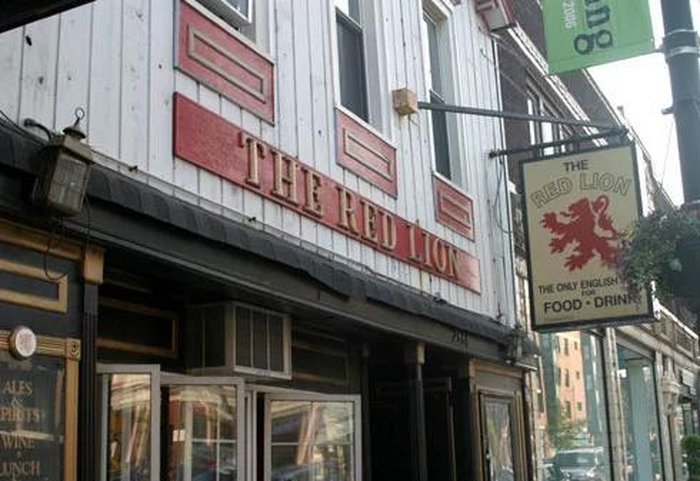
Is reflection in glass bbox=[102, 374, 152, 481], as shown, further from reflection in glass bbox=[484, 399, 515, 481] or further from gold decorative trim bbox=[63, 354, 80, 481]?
reflection in glass bbox=[484, 399, 515, 481]

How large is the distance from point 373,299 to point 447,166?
347 cm

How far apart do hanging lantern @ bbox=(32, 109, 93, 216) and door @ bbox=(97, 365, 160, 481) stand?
1143 millimetres

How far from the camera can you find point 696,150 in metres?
5.65

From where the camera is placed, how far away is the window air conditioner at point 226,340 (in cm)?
632

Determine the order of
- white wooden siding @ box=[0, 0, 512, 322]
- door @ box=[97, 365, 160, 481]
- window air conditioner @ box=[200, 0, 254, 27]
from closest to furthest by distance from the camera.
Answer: white wooden siding @ box=[0, 0, 512, 322], door @ box=[97, 365, 160, 481], window air conditioner @ box=[200, 0, 254, 27]

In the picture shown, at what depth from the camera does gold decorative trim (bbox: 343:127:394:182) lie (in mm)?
7920

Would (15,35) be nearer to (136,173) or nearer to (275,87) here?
(136,173)

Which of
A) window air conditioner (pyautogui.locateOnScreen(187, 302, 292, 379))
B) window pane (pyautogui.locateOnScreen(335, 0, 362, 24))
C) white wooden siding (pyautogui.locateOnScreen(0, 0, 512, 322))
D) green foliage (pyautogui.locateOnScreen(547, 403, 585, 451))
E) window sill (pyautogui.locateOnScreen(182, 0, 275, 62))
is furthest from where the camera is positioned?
green foliage (pyautogui.locateOnScreen(547, 403, 585, 451))

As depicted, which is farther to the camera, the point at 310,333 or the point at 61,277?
the point at 310,333

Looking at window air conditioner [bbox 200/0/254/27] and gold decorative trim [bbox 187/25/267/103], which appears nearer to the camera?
gold decorative trim [bbox 187/25/267/103]

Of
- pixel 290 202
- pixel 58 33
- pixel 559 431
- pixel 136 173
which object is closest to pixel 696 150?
pixel 290 202

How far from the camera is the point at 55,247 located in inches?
182

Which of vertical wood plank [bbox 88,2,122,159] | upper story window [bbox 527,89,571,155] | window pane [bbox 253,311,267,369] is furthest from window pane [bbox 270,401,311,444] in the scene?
upper story window [bbox 527,89,571,155]

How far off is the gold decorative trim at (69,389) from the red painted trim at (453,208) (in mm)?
5514
